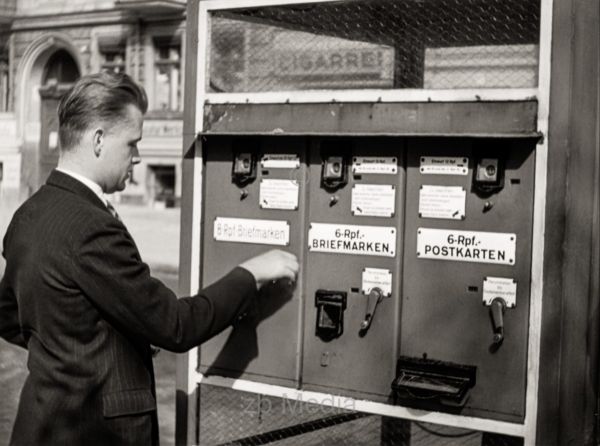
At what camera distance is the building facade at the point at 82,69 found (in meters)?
19.5

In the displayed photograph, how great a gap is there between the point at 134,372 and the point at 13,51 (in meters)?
20.4

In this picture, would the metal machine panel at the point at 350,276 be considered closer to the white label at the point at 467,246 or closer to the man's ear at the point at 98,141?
the white label at the point at 467,246

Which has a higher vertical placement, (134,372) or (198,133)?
(198,133)

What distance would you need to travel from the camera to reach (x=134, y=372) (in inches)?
108

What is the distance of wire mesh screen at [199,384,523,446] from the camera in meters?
3.81

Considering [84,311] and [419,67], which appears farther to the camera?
[419,67]

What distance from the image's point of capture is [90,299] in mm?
2652

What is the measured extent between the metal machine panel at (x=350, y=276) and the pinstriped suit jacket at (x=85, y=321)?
67cm

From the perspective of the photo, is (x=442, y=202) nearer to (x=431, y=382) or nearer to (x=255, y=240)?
(x=431, y=382)

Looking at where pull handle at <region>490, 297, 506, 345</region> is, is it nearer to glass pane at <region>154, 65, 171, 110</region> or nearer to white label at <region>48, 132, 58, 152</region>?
glass pane at <region>154, 65, 171, 110</region>

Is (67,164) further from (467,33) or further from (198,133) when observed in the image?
(467,33)

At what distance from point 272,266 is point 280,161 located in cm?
48

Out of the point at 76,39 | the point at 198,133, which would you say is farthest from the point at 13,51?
the point at 198,133

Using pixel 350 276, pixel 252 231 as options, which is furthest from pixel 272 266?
pixel 252 231
